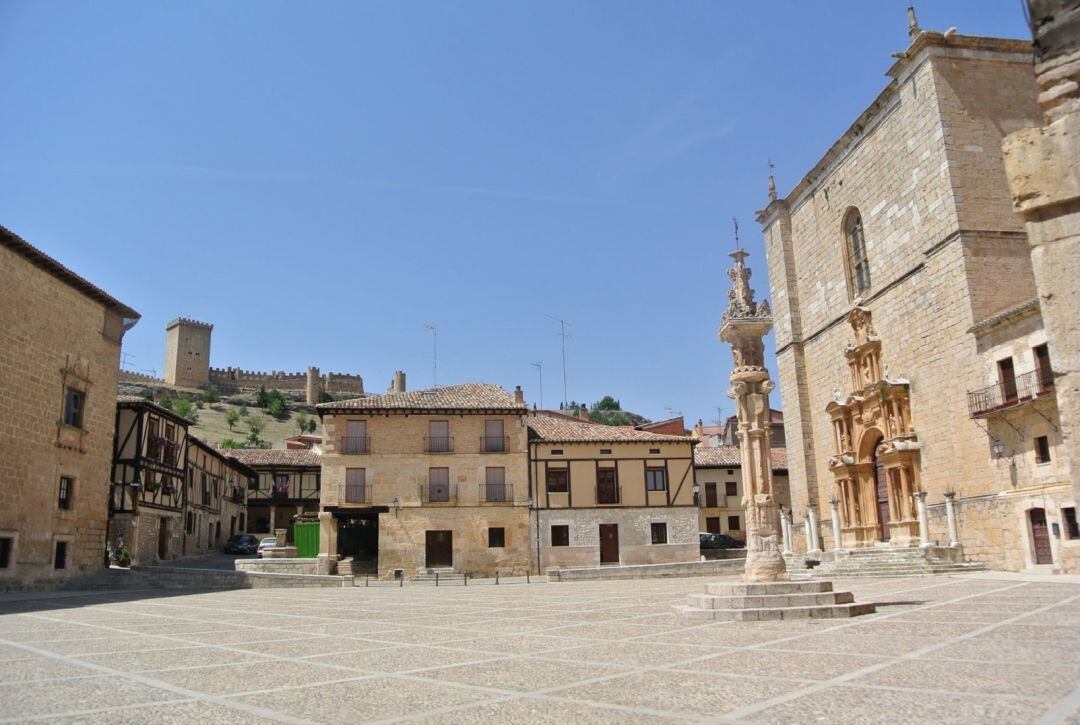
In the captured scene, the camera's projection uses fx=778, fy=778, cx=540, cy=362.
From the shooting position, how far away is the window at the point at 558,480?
1242 inches

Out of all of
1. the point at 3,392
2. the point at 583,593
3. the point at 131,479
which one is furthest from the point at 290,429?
the point at 583,593

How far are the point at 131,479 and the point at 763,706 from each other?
91.4 ft

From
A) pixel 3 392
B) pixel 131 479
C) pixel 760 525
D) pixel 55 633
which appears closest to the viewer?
pixel 55 633

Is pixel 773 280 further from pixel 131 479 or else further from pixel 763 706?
pixel 763 706

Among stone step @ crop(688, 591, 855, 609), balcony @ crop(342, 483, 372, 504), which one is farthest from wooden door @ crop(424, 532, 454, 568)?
stone step @ crop(688, 591, 855, 609)

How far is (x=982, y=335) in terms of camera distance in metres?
18.7

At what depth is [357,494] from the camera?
30.0 meters

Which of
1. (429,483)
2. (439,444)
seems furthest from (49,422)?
(439,444)

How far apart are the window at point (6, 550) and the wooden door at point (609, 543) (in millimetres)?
19780

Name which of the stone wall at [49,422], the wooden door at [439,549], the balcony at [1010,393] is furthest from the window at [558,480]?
the balcony at [1010,393]

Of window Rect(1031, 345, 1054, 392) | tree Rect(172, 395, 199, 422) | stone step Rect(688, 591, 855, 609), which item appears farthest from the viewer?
tree Rect(172, 395, 199, 422)

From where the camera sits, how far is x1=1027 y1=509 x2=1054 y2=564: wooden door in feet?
55.0

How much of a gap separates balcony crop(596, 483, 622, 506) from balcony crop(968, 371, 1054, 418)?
1535 centimetres

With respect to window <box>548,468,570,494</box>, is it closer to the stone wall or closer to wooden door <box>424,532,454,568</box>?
wooden door <box>424,532,454,568</box>
